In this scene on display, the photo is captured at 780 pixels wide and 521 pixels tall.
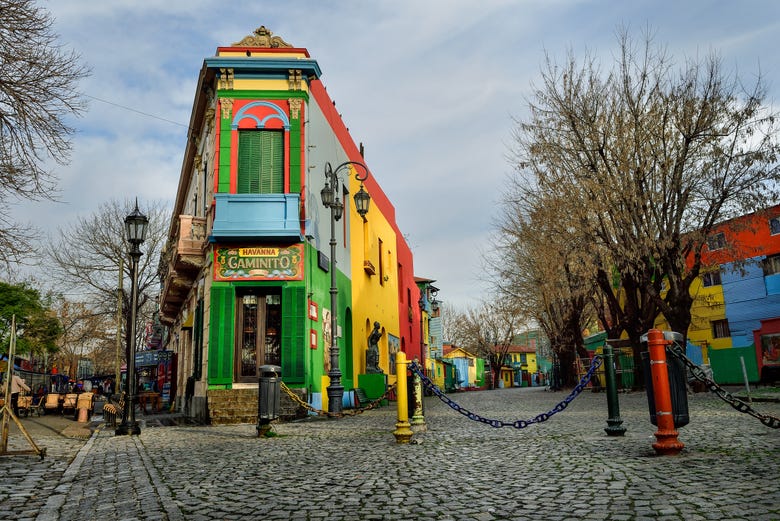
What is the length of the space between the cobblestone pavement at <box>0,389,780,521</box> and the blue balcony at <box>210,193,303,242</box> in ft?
20.5

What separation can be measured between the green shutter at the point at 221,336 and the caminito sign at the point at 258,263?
0.45 metres

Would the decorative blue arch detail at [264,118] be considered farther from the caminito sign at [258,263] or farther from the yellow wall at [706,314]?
the yellow wall at [706,314]

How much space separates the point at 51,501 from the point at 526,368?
95617 mm

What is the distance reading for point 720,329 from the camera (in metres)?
29.9

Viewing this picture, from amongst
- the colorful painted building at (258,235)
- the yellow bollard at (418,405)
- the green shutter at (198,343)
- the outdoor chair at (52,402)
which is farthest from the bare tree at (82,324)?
the yellow bollard at (418,405)

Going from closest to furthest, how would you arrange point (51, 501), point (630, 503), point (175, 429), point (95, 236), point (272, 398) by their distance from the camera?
1. point (630, 503)
2. point (51, 501)
3. point (272, 398)
4. point (175, 429)
5. point (95, 236)

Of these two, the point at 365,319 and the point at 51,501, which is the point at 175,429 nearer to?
the point at 51,501

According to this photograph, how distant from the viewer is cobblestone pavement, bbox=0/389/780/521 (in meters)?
4.14

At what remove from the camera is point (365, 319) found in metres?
22.6

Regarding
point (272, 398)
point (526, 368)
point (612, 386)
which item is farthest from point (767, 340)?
point (526, 368)

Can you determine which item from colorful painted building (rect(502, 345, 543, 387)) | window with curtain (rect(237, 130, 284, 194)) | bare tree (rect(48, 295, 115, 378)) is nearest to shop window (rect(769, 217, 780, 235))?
window with curtain (rect(237, 130, 284, 194))

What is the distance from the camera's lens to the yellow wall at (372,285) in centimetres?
2122

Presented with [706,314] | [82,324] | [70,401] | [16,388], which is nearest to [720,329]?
[706,314]

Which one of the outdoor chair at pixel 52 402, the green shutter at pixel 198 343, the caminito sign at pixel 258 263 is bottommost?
the outdoor chair at pixel 52 402
